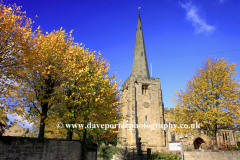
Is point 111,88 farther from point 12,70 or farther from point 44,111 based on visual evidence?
point 12,70

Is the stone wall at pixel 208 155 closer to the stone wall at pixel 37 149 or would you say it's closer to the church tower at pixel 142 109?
the stone wall at pixel 37 149

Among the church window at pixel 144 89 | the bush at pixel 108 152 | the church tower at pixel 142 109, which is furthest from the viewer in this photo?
the church window at pixel 144 89

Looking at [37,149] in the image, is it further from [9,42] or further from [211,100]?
[211,100]

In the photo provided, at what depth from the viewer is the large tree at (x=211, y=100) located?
19.8 metres

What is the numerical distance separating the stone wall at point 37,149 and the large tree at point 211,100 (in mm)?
14033

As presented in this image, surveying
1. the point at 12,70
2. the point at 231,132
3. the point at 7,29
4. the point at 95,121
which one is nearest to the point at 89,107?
the point at 95,121

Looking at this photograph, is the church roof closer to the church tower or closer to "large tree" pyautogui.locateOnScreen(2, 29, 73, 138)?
the church tower

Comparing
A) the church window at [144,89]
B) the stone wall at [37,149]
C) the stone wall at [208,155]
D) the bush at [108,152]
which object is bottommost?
the bush at [108,152]

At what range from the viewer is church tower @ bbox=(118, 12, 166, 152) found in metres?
34.6

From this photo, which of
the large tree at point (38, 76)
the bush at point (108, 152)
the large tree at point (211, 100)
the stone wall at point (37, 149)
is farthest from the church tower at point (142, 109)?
the large tree at point (38, 76)

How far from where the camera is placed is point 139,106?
37.1m

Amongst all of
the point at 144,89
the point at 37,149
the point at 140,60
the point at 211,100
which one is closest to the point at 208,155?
the point at 211,100

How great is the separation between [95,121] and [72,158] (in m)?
3.25

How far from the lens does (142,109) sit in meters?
37.1
